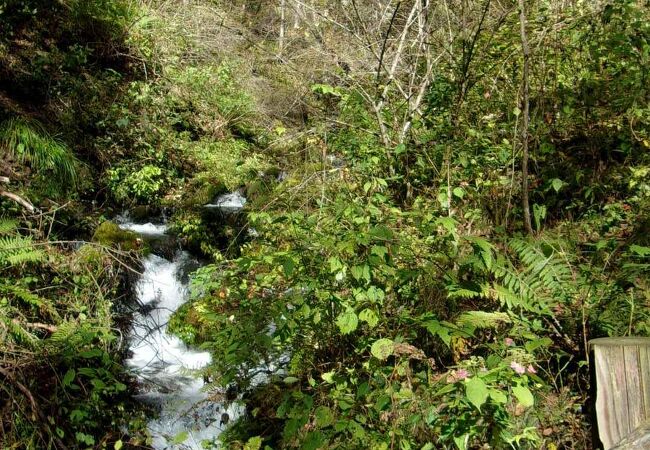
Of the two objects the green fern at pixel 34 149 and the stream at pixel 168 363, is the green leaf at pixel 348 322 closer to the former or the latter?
the stream at pixel 168 363

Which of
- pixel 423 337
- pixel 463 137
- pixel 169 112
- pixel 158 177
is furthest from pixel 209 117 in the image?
pixel 423 337

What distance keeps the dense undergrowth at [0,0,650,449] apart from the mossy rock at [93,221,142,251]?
7cm

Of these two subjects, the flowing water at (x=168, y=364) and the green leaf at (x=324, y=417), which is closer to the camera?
the green leaf at (x=324, y=417)

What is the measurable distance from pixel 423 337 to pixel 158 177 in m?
6.14

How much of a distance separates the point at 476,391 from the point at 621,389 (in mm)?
498

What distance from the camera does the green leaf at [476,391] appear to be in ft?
6.54

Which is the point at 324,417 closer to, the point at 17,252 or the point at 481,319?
the point at 481,319

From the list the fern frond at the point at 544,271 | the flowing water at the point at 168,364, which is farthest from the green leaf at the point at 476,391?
the flowing water at the point at 168,364

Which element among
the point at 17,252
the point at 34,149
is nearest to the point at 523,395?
the point at 17,252

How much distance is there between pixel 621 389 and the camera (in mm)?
1745

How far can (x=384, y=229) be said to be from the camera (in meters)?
2.87

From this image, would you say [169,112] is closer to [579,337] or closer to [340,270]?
[340,270]

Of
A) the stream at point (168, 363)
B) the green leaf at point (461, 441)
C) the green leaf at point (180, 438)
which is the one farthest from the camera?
the stream at point (168, 363)

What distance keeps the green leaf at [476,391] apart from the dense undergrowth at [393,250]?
16mm
